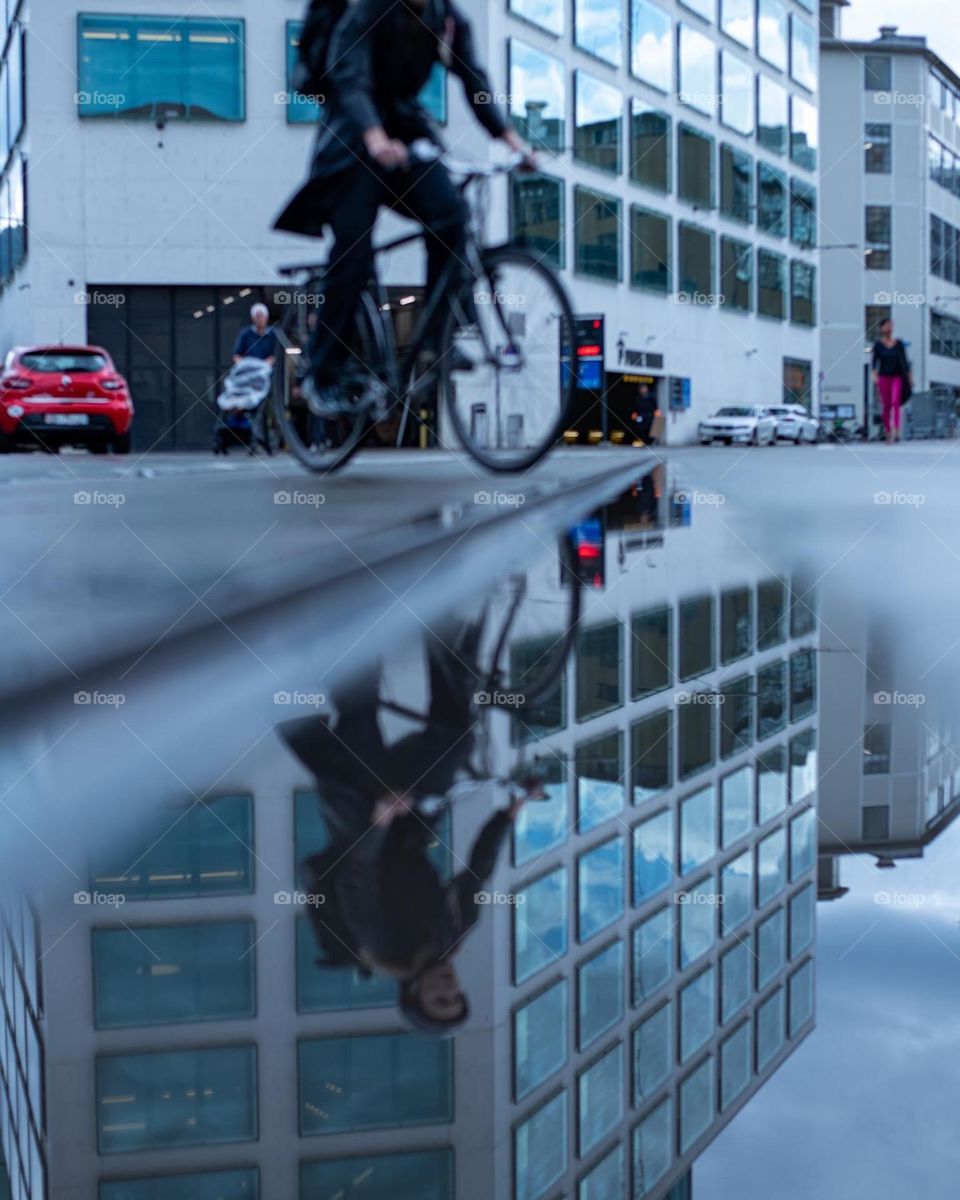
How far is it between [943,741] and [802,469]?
10.2 m

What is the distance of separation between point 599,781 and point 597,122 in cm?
4097

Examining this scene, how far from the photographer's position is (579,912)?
1.70 meters

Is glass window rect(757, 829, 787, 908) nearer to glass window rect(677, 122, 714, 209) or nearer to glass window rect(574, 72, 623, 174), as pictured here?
glass window rect(574, 72, 623, 174)

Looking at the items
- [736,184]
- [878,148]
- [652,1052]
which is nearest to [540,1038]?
[652,1052]

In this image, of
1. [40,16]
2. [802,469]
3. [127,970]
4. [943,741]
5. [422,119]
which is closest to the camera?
[127,970]

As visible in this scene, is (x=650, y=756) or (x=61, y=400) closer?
(x=650, y=756)

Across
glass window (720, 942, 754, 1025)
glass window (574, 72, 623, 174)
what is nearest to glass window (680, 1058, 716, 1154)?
glass window (720, 942, 754, 1025)

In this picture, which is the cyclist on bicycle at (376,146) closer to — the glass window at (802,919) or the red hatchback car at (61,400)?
the glass window at (802,919)


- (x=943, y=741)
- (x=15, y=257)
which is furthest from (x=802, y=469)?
(x=15, y=257)

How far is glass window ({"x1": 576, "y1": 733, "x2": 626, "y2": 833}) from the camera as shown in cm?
210

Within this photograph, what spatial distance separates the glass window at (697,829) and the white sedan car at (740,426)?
145 ft

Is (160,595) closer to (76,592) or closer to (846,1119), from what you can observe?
(76,592)

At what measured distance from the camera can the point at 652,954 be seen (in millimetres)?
1581

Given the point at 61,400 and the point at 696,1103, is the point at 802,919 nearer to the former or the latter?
the point at 696,1103
